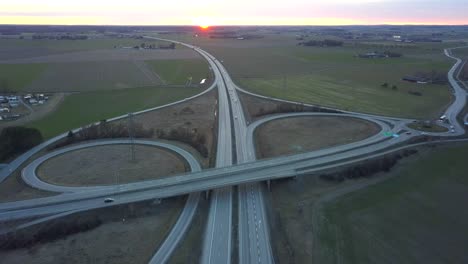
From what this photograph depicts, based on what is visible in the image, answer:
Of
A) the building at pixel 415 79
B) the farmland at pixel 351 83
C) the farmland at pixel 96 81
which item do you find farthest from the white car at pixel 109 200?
Answer: the building at pixel 415 79

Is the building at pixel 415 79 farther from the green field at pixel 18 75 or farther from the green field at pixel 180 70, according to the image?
the green field at pixel 18 75

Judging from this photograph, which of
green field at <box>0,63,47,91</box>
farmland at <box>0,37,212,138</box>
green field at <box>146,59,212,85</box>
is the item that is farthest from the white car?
green field at <box>0,63,47,91</box>

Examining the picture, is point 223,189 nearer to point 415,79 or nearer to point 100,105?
point 100,105

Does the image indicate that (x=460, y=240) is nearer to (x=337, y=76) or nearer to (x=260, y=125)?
(x=260, y=125)

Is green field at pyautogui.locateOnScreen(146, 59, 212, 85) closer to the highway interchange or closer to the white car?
the highway interchange

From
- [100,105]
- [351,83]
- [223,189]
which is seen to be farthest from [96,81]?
[351,83]

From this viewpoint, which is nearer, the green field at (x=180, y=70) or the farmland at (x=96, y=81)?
the farmland at (x=96, y=81)
